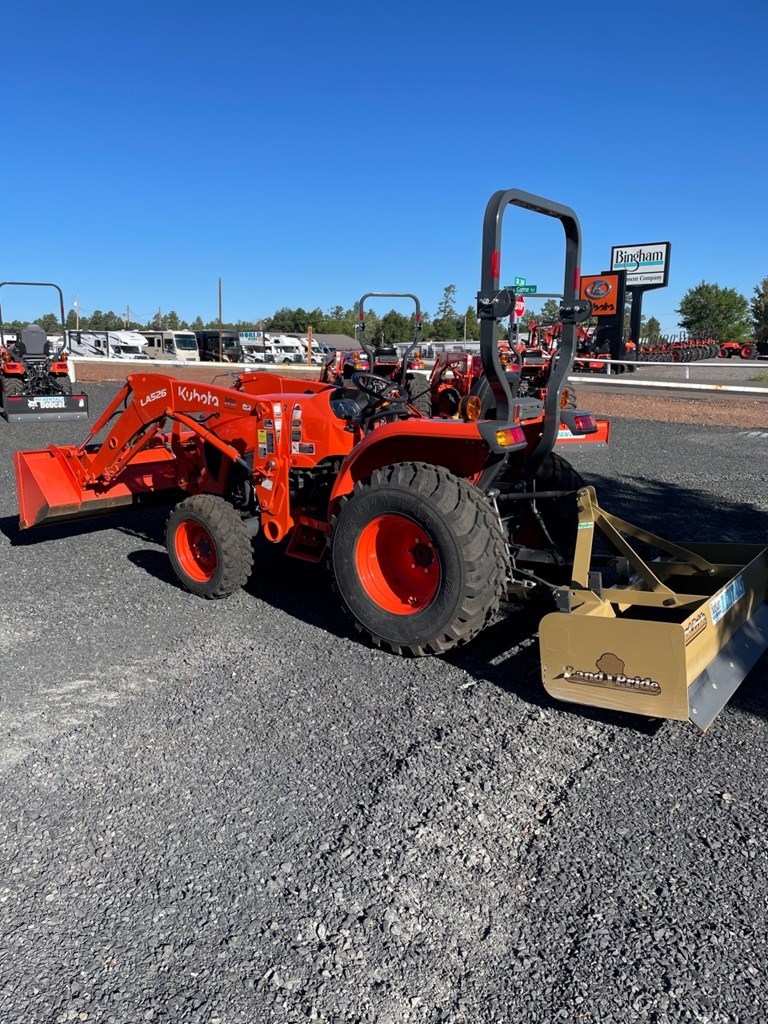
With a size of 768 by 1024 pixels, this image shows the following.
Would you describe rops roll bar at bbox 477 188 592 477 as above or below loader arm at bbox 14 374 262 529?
above

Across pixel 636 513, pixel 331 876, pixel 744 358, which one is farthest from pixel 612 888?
pixel 744 358

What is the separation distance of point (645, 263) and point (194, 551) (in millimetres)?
37501

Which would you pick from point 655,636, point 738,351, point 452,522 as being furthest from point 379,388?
point 738,351

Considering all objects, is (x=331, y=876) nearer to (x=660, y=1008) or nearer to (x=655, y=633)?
(x=660, y=1008)

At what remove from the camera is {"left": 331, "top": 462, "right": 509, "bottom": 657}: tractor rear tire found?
3.78 m

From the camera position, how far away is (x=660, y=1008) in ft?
6.68

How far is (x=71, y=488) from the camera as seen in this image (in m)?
5.93

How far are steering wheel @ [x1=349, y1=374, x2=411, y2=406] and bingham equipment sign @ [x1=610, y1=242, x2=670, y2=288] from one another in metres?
35.9

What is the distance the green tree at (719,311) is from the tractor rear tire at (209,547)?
67.6 metres

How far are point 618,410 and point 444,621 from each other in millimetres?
14072

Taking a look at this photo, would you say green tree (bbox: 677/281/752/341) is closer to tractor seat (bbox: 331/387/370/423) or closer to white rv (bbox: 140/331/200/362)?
white rv (bbox: 140/331/200/362)

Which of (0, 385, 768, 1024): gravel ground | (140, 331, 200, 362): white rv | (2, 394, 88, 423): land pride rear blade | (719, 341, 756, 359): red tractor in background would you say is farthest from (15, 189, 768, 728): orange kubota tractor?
(719, 341, 756, 359): red tractor in background

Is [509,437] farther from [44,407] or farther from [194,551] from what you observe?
[44,407]

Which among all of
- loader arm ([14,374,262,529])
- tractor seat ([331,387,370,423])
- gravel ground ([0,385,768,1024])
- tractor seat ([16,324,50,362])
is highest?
tractor seat ([16,324,50,362])
